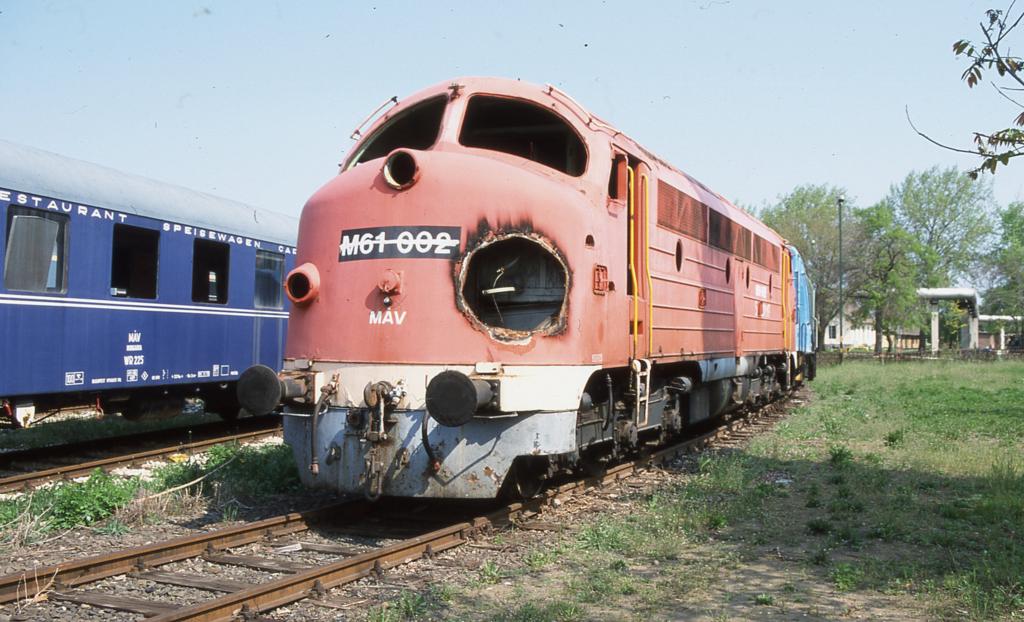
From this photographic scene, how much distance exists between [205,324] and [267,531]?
6995 mm

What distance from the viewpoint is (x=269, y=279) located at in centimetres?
1493

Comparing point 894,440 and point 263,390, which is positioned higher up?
point 263,390

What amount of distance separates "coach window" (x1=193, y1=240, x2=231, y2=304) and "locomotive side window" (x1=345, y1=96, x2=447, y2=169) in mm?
5695

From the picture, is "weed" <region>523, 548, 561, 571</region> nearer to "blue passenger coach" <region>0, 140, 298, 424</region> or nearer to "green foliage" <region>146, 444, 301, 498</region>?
"green foliage" <region>146, 444, 301, 498</region>

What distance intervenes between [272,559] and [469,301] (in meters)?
2.48

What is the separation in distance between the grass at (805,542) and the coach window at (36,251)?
276 inches

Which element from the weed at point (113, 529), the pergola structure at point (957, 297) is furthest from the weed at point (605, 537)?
the pergola structure at point (957, 297)

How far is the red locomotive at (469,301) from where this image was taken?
22.1 feet

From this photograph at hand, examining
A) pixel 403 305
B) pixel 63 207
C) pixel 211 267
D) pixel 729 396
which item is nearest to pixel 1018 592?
pixel 403 305

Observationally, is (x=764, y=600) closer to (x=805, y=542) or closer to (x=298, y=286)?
(x=805, y=542)

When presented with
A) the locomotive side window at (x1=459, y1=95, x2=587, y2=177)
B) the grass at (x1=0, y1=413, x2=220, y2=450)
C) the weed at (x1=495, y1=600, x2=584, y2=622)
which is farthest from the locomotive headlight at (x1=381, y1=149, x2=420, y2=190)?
the grass at (x1=0, y1=413, x2=220, y2=450)

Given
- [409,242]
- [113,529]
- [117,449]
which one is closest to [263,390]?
[409,242]

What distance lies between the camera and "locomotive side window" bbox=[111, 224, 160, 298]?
38.6 ft

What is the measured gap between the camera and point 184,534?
280 inches
